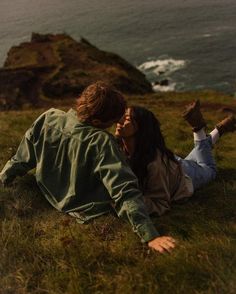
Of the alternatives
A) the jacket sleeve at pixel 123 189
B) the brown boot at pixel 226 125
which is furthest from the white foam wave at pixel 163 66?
the jacket sleeve at pixel 123 189

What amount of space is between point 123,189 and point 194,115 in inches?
93.4

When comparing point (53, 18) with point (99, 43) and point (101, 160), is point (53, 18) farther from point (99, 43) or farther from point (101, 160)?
point (101, 160)

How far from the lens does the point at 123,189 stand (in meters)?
4.99

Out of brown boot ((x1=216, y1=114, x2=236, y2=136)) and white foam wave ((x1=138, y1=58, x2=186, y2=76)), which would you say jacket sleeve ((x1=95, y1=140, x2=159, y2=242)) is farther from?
white foam wave ((x1=138, y1=58, x2=186, y2=76))

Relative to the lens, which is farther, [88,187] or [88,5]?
[88,5]

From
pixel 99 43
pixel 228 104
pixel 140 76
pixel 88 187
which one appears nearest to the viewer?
pixel 88 187

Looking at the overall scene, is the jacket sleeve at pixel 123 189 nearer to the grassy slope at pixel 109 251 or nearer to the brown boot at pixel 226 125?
the grassy slope at pixel 109 251

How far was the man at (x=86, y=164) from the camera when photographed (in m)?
4.98

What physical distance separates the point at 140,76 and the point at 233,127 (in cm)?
4578

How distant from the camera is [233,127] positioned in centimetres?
792

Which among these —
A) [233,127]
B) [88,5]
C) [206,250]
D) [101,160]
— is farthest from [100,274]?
[88,5]

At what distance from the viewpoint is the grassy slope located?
4.03 m

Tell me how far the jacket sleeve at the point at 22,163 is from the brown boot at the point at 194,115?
232 cm

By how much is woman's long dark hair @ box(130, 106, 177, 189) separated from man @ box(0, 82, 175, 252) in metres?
0.63
